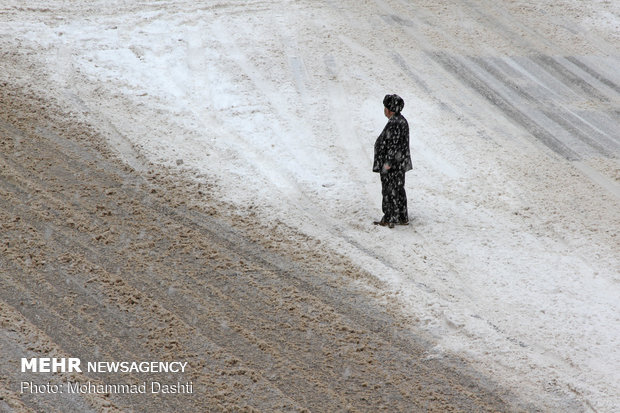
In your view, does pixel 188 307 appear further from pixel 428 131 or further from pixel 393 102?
pixel 428 131

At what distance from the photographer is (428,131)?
11648mm

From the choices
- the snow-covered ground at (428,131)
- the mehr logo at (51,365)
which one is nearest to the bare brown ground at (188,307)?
the mehr logo at (51,365)

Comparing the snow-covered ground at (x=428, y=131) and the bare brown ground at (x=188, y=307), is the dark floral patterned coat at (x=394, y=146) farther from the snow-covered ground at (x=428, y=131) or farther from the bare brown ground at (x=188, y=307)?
the bare brown ground at (x=188, y=307)

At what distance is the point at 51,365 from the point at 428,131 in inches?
295

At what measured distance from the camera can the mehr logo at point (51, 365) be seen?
251 inches

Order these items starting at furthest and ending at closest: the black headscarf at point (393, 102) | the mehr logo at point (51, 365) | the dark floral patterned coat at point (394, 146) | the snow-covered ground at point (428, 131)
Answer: the dark floral patterned coat at point (394, 146) → the black headscarf at point (393, 102) → the snow-covered ground at point (428, 131) → the mehr logo at point (51, 365)

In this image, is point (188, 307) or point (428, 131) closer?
point (188, 307)

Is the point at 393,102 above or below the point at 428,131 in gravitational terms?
above

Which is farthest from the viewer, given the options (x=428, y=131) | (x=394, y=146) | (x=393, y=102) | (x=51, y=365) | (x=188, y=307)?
(x=428, y=131)

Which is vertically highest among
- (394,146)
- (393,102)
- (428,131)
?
(393,102)

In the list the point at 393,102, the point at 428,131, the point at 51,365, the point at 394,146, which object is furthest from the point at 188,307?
the point at 428,131

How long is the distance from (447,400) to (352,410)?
966mm

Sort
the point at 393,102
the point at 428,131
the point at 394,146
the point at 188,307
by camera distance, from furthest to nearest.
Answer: the point at 428,131, the point at 394,146, the point at 393,102, the point at 188,307

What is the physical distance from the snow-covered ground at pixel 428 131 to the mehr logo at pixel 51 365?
367 centimetres
